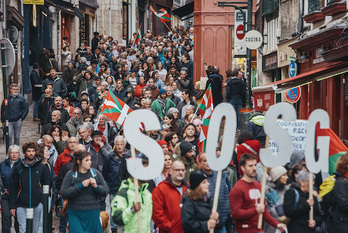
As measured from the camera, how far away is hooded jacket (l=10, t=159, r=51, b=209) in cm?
1227

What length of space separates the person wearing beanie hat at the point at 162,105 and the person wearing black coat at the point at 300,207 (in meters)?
11.3

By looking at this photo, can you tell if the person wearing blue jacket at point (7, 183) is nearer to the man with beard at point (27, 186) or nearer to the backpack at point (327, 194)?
the man with beard at point (27, 186)

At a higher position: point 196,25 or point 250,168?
point 196,25

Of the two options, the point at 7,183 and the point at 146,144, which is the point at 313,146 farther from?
the point at 7,183

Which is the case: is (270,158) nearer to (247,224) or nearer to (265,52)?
(247,224)

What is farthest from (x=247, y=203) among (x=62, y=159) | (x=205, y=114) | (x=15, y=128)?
(x=15, y=128)

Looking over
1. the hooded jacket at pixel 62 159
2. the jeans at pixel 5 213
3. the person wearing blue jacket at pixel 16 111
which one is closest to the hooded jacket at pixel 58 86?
the person wearing blue jacket at pixel 16 111

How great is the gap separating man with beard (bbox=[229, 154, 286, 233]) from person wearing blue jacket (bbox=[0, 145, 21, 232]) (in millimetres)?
4408

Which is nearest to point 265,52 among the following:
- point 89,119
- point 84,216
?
point 89,119

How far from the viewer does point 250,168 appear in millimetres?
9320

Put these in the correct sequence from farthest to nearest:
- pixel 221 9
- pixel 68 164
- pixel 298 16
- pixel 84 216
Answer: pixel 221 9 → pixel 298 16 → pixel 68 164 → pixel 84 216

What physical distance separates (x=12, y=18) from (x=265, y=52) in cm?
878

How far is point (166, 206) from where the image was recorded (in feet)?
31.5

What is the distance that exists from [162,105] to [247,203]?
40.0ft
